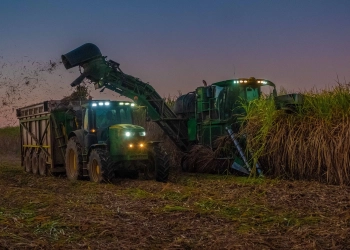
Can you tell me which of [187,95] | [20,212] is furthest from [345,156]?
[187,95]

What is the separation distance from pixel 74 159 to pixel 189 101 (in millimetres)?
5134

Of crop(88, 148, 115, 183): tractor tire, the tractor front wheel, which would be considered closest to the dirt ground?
crop(88, 148, 115, 183): tractor tire

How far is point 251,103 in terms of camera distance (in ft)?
45.4

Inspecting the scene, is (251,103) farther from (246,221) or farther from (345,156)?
(246,221)

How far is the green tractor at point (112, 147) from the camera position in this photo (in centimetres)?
1320

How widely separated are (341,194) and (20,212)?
557 cm

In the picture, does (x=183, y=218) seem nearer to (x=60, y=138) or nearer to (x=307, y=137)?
(x=307, y=137)

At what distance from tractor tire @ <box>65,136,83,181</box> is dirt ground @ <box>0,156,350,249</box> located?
110 inches

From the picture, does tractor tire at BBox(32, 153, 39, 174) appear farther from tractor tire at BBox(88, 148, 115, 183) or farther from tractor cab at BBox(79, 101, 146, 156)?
tractor tire at BBox(88, 148, 115, 183)

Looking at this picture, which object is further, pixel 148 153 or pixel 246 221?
pixel 148 153

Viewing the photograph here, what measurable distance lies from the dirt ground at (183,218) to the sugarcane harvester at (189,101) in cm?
385

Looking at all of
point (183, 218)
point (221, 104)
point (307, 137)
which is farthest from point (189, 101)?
point (183, 218)

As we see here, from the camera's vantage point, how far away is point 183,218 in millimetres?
A: 7727

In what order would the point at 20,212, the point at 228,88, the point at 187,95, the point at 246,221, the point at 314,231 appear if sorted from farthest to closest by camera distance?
the point at 187,95
the point at 228,88
the point at 20,212
the point at 246,221
the point at 314,231
